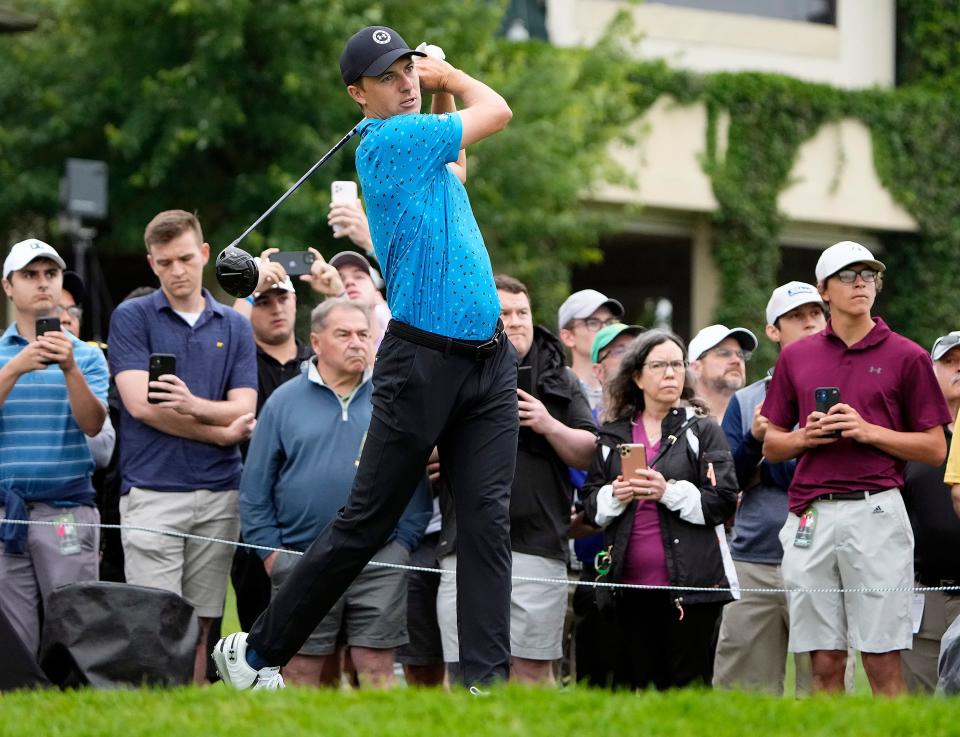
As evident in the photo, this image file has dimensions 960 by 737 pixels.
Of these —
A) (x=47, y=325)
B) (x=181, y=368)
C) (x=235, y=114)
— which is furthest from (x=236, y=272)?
(x=235, y=114)

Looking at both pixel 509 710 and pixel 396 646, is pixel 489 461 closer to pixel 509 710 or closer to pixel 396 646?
pixel 509 710

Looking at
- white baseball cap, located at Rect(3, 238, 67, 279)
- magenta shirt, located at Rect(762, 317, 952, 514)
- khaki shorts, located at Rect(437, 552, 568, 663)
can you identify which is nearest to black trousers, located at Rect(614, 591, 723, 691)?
khaki shorts, located at Rect(437, 552, 568, 663)

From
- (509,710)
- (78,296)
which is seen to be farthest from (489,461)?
(78,296)

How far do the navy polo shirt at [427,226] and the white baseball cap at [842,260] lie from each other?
227 centimetres

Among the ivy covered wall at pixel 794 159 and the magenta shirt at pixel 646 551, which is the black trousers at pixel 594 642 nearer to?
the magenta shirt at pixel 646 551

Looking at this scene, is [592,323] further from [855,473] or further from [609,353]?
[855,473]

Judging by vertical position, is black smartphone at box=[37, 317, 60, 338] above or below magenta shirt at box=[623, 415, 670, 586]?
above

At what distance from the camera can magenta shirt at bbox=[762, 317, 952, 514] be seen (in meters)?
7.29

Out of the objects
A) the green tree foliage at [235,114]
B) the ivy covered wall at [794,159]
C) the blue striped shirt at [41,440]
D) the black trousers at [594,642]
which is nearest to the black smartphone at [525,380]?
the black trousers at [594,642]

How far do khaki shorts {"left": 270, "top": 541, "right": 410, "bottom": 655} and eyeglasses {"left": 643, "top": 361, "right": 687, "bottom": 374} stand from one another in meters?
1.52

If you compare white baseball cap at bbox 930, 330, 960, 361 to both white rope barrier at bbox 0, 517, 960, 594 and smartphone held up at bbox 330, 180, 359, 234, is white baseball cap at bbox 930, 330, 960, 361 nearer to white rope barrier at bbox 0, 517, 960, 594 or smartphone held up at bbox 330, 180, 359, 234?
white rope barrier at bbox 0, 517, 960, 594

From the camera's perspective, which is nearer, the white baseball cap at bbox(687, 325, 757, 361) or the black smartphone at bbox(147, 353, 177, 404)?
the black smartphone at bbox(147, 353, 177, 404)

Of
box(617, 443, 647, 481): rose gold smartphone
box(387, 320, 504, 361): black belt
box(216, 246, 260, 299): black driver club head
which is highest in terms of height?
box(216, 246, 260, 299): black driver club head

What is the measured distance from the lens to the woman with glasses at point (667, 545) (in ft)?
24.3
